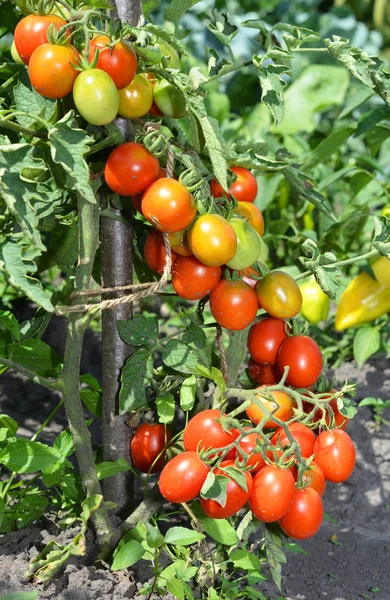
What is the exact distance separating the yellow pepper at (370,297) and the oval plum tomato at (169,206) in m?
1.03

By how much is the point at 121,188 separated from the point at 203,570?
1.93 ft

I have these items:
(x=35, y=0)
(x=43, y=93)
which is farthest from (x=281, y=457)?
(x=35, y=0)

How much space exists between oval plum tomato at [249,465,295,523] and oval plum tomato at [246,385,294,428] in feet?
0.26

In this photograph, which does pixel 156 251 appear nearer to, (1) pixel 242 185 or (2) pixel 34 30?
(1) pixel 242 185

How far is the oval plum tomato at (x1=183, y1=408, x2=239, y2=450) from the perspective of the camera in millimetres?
1008

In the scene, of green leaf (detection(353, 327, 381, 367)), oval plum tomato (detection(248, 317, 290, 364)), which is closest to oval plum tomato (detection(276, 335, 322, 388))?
oval plum tomato (detection(248, 317, 290, 364))

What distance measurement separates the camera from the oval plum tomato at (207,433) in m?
1.01

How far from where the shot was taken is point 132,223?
113 cm

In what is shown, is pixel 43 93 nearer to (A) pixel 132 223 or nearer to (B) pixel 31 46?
(B) pixel 31 46

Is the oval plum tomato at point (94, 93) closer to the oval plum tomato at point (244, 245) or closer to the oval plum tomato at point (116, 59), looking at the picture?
the oval plum tomato at point (116, 59)

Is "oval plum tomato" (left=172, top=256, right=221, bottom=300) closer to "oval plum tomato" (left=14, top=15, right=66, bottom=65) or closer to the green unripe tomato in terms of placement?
the green unripe tomato

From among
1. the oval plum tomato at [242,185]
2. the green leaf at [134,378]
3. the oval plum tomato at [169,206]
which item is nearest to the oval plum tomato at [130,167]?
the oval plum tomato at [169,206]

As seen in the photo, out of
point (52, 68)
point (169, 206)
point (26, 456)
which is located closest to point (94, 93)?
point (52, 68)

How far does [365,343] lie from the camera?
1.85 meters
